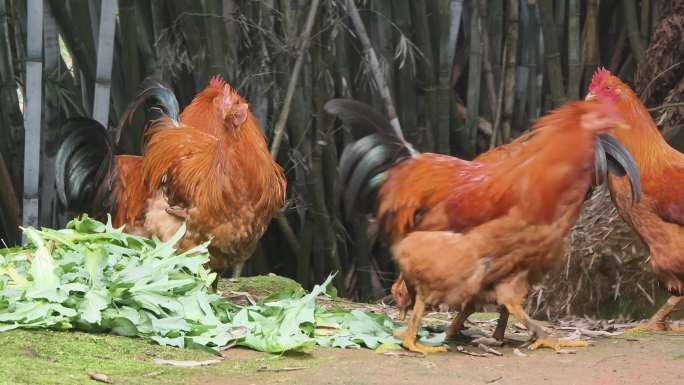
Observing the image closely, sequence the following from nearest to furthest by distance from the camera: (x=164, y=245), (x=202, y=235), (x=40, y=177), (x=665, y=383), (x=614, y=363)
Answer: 1. (x=665, y=383)
2. (x=614, y=363)
3. (x=164, y=245)
4. (x=202, y=235)
5. (x=40, y=177)

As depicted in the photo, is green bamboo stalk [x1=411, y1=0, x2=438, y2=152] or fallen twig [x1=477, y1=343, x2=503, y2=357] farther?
green bamboo stalk [x1=411, y1=0, x2=438, y2=152]

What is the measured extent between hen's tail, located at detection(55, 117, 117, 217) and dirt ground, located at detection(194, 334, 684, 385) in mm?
2138

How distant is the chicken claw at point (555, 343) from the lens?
181 inches

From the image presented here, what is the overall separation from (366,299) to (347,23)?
91.9 inches

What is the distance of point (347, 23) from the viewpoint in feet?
26.3

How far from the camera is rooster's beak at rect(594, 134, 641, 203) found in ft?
15.1

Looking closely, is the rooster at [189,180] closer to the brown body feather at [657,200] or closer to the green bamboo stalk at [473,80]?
the brown body feather at [657,200]

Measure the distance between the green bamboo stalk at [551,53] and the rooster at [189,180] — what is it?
2766mm

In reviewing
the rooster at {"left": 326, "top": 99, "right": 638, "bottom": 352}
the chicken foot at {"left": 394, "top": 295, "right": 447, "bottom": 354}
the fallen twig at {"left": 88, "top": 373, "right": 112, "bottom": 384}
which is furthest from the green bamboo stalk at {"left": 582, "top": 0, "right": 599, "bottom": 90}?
the fallen twig at {"left": 88, "top": 373, "right": 112, "bottom": 384}

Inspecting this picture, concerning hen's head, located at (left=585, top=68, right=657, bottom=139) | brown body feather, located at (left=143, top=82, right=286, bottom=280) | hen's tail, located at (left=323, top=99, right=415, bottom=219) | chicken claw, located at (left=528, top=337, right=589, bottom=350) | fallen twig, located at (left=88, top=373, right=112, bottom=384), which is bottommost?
chicken claw, located at (left=528, top=337, right=589, bottom=350)

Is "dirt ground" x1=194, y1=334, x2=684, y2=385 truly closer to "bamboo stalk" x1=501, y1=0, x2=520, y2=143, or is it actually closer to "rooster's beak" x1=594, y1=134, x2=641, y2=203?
"rooster's beak" x1=594, y1=134, x2=641, y2=203

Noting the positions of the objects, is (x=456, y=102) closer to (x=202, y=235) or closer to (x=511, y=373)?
(x=202, y=235)

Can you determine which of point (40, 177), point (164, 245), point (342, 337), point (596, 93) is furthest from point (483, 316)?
point (40, 177)

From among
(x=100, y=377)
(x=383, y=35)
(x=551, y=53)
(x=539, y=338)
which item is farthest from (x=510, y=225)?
(x=383, y=35)
